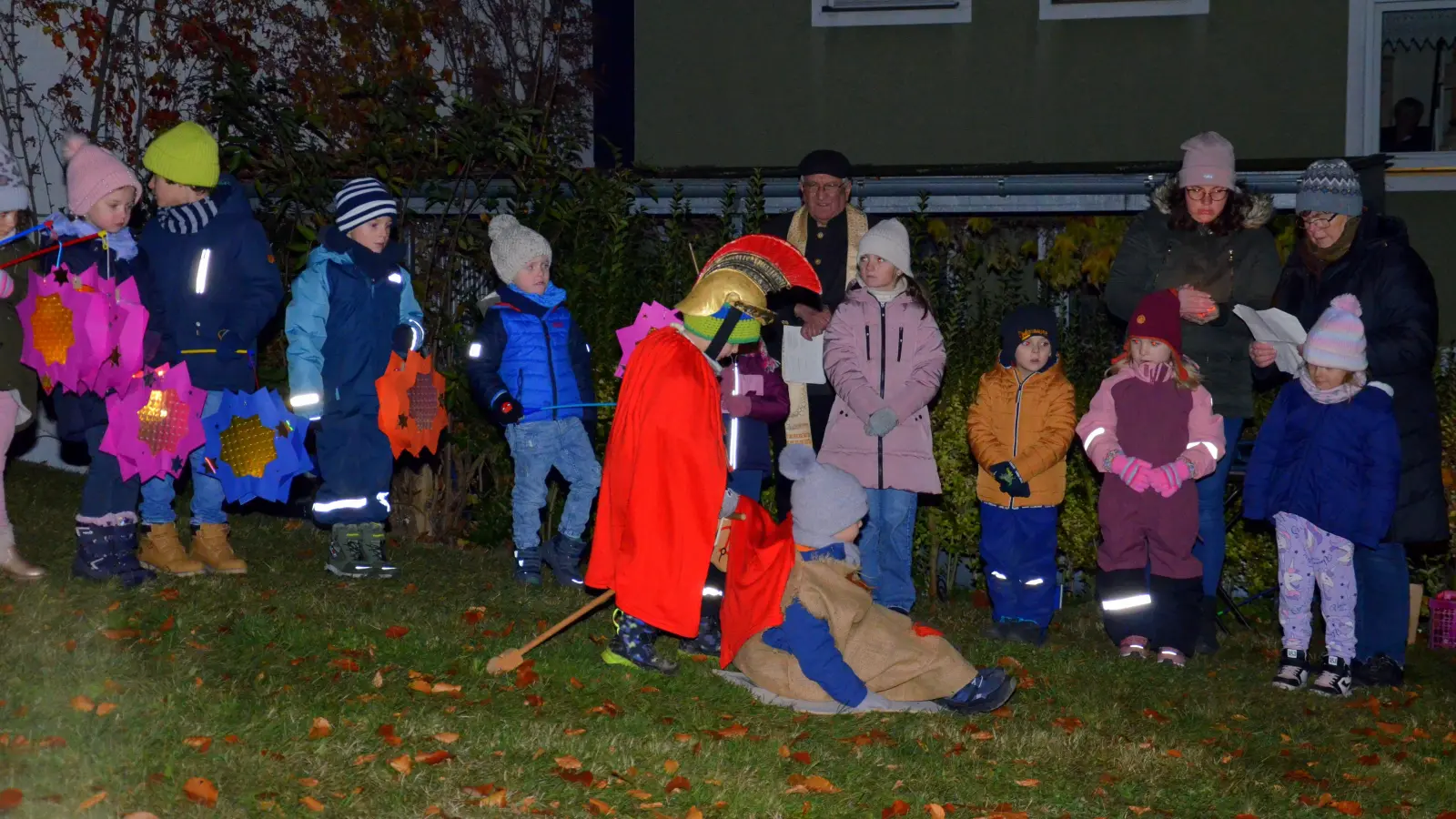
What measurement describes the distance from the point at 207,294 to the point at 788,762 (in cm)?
394

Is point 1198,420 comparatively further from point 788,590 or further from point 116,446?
point 116,446

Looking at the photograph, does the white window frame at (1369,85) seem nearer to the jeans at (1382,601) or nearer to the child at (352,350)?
the jeans at (1382,601)

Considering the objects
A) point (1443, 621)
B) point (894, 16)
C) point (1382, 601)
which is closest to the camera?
point (1382, 601)

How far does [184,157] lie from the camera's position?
7.36 metres

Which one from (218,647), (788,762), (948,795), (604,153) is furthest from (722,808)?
(604,153)

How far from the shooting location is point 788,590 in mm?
5832

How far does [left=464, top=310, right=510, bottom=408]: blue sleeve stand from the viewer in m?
7.68

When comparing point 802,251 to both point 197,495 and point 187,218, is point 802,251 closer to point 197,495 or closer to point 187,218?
point 187,218

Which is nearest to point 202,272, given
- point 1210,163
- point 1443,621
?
point 1210,163

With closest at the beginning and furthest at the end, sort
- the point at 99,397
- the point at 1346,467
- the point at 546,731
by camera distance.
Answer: the point at 546,731 → the point at 1346,467 → the point at 99,397

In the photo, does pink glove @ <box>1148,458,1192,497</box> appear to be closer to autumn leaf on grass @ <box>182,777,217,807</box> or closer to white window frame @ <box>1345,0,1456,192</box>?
autumn leaf on grass @ <box>182,777,217,807</box>

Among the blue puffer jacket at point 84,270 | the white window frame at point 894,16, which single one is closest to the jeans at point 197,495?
the blue puffer jacket at point 84,270

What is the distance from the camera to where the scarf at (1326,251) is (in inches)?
290

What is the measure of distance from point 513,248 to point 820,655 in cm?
308
